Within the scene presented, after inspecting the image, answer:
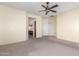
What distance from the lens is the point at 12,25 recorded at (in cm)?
579

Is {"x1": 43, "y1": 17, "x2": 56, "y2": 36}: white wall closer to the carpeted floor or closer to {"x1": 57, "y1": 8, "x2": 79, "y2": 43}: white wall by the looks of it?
{"x1": 57, "y1": 8, "x2": 79, "y2": 43}: white wall

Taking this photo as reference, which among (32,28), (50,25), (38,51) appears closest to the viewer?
(38,51)

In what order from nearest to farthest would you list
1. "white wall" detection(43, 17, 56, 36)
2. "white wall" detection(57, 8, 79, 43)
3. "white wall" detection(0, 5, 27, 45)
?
1. "white wall" detection(0, 5, 27, 45)
2. "white wall" detection(57, 8, 79, 43)
3. "white wall" detection(43, 17, 56, 36)

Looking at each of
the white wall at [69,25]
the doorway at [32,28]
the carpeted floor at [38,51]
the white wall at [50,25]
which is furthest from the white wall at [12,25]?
the white wall at [50,25]

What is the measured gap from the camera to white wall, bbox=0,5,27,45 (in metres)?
5.26

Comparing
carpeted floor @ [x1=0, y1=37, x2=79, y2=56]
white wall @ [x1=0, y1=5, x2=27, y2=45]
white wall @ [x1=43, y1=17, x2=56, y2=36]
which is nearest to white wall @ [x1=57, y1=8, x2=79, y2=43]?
carpeted floor @ [x1=0, y1=37, x2=79, y2=56]

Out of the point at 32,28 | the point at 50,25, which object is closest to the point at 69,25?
the point at 50,25

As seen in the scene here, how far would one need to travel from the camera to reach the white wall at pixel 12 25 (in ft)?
17.3

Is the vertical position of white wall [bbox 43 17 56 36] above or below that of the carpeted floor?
above

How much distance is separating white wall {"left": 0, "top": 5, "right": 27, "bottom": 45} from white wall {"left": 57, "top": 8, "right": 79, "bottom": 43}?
10.5 ft

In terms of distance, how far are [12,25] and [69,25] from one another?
13.4 ft

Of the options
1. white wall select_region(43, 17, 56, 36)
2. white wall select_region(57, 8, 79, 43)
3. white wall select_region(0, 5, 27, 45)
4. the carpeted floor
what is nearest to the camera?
the carpeted floor

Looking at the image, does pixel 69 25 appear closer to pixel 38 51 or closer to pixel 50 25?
pixel 38 51

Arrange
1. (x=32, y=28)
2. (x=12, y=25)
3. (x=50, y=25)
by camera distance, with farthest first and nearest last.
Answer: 1. (x=50, y=25)
2. (x=32, y=28)
3. (x=12, y=25)
